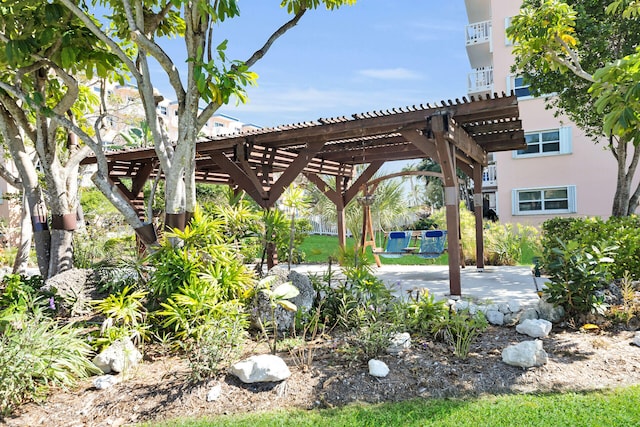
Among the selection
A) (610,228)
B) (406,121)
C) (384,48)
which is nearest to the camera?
(406,121)

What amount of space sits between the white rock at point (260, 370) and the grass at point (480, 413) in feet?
1.35

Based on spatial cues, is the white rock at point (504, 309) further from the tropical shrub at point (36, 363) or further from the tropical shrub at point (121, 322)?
the tropical shrub at point (36, 363)

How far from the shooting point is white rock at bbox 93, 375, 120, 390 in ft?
12.5

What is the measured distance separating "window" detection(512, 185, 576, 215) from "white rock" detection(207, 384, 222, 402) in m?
16.7

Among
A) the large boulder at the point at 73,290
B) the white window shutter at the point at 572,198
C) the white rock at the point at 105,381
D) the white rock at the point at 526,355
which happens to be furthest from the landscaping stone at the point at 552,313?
the white window shutter at the point at 572,198

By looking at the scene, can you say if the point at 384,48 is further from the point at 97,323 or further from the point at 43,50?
the point at 97,323

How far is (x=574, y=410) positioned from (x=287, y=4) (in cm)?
530

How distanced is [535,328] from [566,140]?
14626 millimetres

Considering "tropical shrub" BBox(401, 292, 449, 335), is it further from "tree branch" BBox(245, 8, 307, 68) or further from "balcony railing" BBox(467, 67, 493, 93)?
"balcony railing" BBox(467, 67, 493, 93)

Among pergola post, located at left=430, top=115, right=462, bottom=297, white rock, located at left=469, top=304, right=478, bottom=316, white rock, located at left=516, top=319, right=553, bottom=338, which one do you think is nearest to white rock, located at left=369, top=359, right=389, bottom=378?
white rock, located at left=469, top=304, right=478, bottom=316

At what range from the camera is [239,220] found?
569 centimetres

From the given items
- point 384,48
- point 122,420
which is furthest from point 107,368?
point 384,48

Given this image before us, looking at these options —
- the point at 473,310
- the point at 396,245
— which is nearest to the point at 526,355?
the point at 473,310

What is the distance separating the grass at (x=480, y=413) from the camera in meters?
3.07
